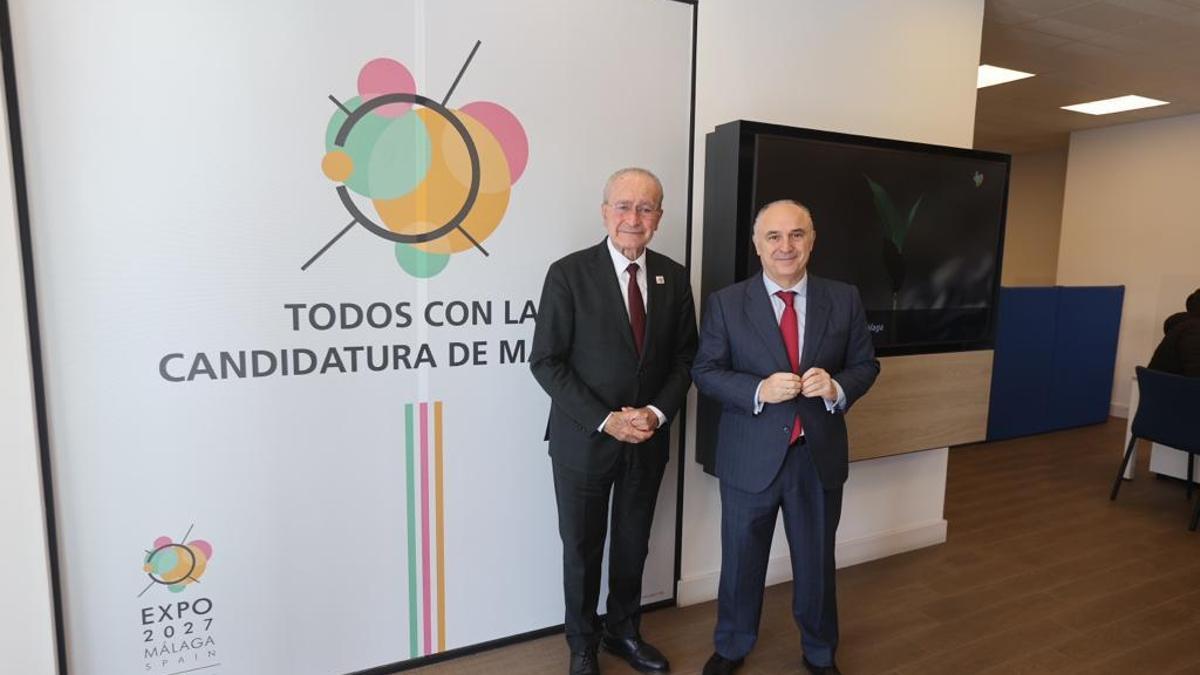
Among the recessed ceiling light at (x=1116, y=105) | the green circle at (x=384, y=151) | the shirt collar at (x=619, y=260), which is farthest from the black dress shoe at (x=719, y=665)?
the recessed ceiling light at (x=1116, y=105)

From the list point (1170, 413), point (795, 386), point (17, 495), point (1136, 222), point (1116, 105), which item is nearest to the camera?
point (17, 495)

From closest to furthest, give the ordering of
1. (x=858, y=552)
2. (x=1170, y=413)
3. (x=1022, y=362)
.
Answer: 1. (x=858, y=552)
2. (x=1170, y=413)
3. (x=1022, y=362)

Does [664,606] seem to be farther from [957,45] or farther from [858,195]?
[957,45]

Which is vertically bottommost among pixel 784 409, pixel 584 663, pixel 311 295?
pixel 584 663

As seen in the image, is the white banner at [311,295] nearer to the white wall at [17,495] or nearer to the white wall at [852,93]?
the white wall at [17,495]

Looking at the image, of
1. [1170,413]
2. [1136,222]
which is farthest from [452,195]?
[1136,222]

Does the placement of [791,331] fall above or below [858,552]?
above

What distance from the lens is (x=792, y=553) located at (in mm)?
2570

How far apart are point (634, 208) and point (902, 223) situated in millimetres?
1520

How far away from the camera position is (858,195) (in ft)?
10.1

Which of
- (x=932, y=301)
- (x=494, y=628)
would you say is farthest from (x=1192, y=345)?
(x=494, y=628)

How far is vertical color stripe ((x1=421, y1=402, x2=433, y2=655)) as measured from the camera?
2.62m

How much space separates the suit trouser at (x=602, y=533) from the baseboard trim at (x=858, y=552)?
0.61 metres

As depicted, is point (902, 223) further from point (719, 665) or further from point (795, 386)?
point (719, 665)
